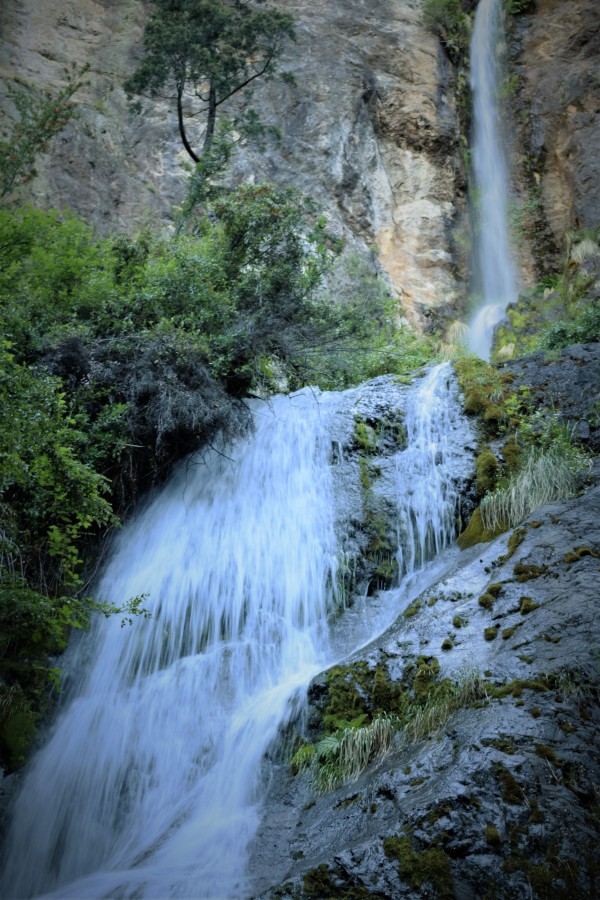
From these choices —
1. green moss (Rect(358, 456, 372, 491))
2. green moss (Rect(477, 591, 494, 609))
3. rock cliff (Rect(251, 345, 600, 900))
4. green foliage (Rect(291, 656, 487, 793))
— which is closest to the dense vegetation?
green moss (Rect(358, 456, 372, 491))

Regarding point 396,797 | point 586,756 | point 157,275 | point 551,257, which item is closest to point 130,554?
point 157,275

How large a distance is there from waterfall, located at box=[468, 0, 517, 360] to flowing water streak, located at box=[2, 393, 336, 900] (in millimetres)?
9929

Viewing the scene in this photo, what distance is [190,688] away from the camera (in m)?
6.72

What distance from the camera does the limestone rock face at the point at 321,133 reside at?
18.7m

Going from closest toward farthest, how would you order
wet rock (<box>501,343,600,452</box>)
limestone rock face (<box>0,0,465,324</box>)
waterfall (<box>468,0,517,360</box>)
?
wet rock (<box>501,343,600,452</box>) → limestone rock face (<box>0,0,465,324</box>) → waterfall (<box>468,0,517,360</box>)

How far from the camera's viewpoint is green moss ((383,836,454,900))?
3.44 m

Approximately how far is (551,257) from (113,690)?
17091mm

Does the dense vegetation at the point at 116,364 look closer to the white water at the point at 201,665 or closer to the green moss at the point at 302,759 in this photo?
the white water at the point at 201,665

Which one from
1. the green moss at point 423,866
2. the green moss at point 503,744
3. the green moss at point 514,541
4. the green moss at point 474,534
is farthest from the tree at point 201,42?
the green moss at point 423,866

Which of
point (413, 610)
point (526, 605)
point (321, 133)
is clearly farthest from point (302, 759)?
point (321, 133)

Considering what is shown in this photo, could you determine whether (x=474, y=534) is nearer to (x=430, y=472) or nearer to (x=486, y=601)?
(x=430, y=472)

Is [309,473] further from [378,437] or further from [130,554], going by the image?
[130,554]

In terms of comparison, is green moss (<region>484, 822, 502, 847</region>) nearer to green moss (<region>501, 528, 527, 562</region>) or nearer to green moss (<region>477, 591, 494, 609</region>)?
green moss (<region>477, 591, 494, 609</region>)

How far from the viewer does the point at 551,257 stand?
1956 centimetres
